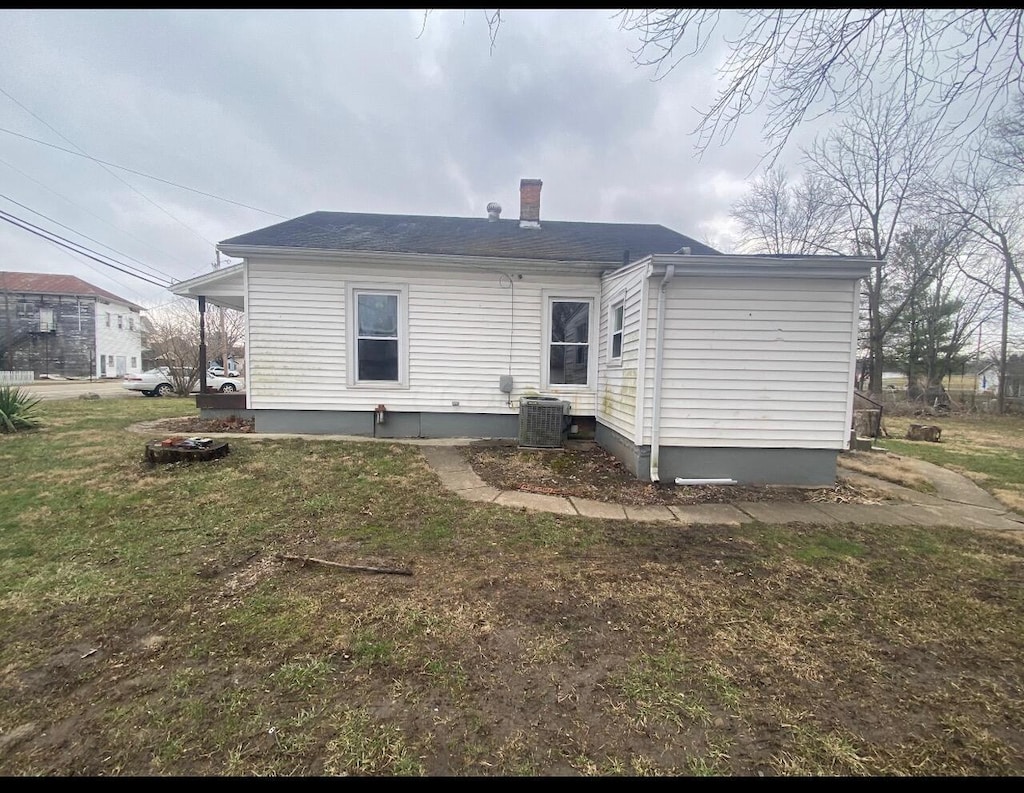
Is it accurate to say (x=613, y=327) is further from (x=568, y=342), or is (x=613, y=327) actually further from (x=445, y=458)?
(x=445, y=458)

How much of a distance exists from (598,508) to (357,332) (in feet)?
18.3

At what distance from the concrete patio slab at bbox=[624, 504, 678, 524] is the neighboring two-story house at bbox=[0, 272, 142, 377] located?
1898 inches

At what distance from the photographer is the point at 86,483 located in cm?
490

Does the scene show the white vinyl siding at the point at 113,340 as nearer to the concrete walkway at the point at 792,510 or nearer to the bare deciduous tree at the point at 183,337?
the bare deciduous tree at the point at 183,337

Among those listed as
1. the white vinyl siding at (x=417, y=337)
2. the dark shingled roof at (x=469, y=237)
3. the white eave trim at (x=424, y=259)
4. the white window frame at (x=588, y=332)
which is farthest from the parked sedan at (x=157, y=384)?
the white window frame at (x=588, y=332)

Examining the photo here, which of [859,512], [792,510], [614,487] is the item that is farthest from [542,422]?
A: [859,512]

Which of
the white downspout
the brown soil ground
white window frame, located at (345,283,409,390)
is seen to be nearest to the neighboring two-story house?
white window frame, located at (345,283,409,390)

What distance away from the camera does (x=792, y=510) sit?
4703mm

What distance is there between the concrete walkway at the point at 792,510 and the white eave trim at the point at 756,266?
2837 mm

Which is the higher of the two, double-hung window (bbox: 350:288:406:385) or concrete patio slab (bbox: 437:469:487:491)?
double-hung window (bbox: 350:288:406:385)

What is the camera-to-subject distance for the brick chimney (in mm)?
10188

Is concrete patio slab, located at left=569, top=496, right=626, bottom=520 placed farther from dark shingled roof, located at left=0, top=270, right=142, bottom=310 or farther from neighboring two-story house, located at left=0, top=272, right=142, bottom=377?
dark shingled roof, located at left=0, top=270, right=142, bottom=310

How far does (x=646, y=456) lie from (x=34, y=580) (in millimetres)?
5803

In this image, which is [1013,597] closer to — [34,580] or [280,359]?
[34,580]
